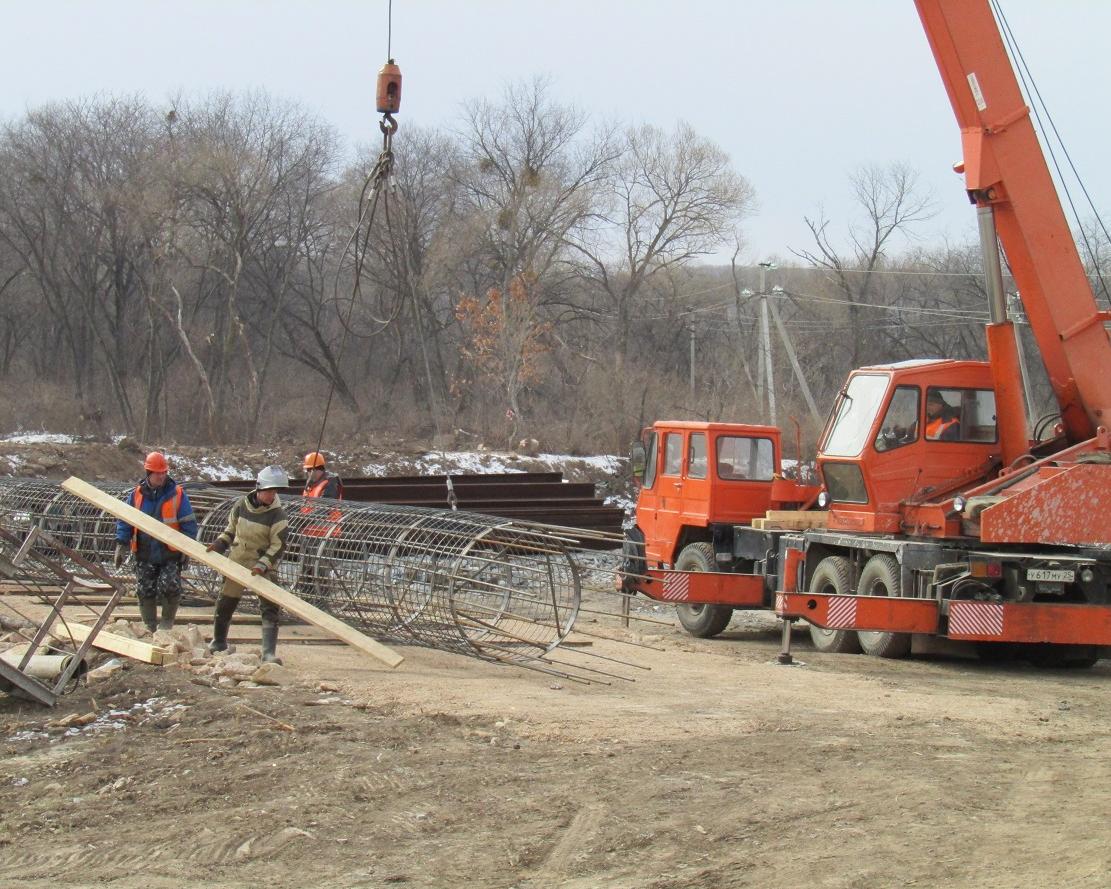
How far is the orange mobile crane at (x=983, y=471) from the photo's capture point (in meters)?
12.2

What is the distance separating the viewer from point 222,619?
1087cm

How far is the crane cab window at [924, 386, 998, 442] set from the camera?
45.0ft

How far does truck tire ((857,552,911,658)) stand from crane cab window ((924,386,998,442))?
4.62ft

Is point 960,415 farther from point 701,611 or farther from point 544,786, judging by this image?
point 544,786

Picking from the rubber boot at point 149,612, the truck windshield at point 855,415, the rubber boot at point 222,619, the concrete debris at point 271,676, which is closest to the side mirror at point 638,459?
the truck windshield at point 855,415

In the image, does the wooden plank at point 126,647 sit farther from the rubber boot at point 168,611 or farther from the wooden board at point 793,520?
the wooden board at point 793,520

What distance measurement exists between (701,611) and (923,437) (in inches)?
156

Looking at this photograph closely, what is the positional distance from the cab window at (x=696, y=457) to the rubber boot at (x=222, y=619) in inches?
285

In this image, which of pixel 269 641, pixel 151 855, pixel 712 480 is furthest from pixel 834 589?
pixel 151 855

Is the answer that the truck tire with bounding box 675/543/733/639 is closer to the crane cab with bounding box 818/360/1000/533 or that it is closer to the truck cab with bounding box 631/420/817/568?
the truck cab with bounding box 631/420/817/568

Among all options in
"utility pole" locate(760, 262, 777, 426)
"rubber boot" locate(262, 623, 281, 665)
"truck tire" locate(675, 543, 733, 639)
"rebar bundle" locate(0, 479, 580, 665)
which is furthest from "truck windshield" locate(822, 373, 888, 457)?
"utility pole" locate(760, 262, 777, 426)

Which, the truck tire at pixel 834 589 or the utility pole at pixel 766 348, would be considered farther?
the utility pole at pixel 766 348

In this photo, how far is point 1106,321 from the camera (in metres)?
13.0

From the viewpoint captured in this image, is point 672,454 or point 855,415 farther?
point 672,454
